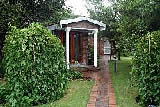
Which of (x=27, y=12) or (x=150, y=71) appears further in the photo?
(x=27, y=12)

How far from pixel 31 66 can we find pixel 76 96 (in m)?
1.83

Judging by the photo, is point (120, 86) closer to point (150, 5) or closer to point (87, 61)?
point (150, 5)

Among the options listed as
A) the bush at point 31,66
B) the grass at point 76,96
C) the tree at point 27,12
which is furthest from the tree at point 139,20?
the tree at point 27,12

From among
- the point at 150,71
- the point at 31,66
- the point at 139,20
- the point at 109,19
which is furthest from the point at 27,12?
the point at 109,19

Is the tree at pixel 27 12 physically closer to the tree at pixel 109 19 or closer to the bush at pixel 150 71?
the tree at pixel 109 19

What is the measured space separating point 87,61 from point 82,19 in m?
3.75

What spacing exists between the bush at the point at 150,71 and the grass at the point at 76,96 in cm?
169

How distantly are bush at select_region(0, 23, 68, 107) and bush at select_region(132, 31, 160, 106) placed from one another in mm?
2531

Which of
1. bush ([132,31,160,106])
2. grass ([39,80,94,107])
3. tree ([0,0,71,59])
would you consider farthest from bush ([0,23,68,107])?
tree ([0,0,71,59])

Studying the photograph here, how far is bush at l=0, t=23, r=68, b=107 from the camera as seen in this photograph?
23.2 feet

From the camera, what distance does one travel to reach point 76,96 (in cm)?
802

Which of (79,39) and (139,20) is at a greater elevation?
(139,20)

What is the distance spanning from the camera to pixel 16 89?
23.4 feet

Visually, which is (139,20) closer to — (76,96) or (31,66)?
(76,96)
